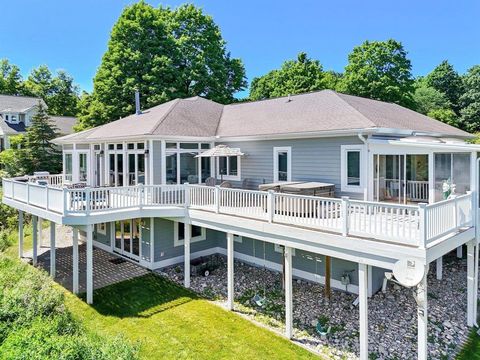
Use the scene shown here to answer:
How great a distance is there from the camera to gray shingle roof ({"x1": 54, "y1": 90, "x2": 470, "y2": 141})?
11875mm

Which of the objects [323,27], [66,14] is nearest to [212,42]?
[323,27]

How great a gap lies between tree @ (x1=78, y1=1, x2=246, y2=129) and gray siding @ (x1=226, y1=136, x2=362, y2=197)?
15943mm

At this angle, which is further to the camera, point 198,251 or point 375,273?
point 198,251

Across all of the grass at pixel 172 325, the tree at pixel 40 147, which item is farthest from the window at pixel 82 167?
the tree at pixel 40 147

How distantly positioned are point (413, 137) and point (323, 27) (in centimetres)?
2560

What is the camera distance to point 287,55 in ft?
133

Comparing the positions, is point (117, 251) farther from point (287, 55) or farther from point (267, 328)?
point (287, 55)

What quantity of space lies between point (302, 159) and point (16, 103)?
37.6 metres

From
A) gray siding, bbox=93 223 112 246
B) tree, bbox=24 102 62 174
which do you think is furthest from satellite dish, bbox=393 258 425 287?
tree, bbox=24 102 62 174

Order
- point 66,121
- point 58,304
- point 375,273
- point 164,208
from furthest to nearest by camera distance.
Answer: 1. point 66,121
2. point 164,208
3. point 375,273
4. point 58,304

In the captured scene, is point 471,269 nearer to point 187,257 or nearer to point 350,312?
point 350,312

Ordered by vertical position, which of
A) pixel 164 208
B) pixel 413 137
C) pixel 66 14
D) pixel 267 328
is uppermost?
pixel 66 14

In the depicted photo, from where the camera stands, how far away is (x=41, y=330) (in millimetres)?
6848

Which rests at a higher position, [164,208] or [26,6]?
[26,6]
